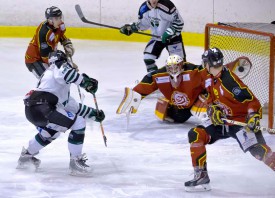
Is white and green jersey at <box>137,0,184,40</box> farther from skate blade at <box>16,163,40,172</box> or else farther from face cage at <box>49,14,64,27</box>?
skate blade at <box>16,163,40,172</box>

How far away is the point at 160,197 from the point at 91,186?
458 millimetres

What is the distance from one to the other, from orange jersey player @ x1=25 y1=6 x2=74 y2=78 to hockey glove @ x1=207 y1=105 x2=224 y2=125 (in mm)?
2316

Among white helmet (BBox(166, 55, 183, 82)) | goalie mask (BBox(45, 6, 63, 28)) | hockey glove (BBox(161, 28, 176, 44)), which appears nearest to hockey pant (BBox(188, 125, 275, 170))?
white helmet (BBox(166, 55, 183, 82))

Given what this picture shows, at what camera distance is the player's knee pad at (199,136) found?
4684mm

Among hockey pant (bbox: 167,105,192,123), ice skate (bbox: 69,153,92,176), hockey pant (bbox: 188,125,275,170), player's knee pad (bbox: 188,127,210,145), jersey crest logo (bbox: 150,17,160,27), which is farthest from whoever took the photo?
jersey crest logo (bbox: 150,17,160,27)

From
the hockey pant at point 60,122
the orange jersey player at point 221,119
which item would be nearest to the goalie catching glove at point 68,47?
the hockey pant at point 60,122

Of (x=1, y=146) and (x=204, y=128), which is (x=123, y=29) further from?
(x=204, y=128)

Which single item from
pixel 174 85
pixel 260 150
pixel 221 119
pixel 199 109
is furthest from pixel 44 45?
pixel 260 150

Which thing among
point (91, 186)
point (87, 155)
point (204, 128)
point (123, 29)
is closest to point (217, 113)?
point (204, 128)

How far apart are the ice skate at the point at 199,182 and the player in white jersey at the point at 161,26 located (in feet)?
8.01

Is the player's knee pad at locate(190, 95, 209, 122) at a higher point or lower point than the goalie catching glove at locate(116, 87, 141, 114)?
lower

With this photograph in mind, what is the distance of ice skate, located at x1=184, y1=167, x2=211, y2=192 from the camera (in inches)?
187

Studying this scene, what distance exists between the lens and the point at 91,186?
4.97 meters

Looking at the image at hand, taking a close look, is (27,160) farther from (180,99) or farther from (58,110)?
(180,99)
